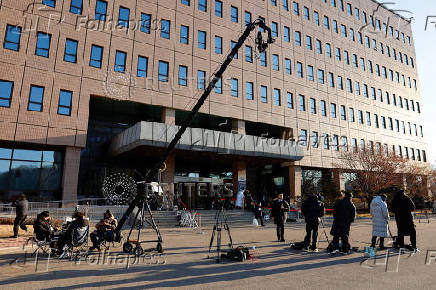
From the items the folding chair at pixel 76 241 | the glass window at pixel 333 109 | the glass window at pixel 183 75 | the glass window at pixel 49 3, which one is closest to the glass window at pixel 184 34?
the glass window at pixel 183 75

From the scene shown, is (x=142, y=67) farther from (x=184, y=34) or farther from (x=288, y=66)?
(x=288, y=66)

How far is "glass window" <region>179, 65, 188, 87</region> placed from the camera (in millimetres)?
25469

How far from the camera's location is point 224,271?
7.12m

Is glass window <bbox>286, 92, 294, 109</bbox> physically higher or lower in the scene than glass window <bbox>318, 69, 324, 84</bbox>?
lower

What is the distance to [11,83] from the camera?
1925 cm

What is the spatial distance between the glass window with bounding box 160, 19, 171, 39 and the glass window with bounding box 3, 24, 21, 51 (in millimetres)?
10632

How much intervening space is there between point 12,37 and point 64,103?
17.6 feet

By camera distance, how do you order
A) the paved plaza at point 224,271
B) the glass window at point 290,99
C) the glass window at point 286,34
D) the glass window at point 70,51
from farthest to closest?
the glass window at point 286,34 < the glass window at point 290,99 < the glass window at point 70,51 < the paved plaza at point 224,271

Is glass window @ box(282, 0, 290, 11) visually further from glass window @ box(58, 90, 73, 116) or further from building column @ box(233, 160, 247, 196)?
glass window @ box(58, 90, 73, 116)

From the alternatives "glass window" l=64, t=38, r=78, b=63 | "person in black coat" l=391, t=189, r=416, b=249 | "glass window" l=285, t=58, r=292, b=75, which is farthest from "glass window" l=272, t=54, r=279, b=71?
"person in black coat" l=391, t=189, r=416, b=249

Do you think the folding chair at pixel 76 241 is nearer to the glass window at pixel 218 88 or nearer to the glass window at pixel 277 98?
the glass window at pixel 218 88

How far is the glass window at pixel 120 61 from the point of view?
23.1 metres

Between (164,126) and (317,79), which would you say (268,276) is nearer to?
(164,126)

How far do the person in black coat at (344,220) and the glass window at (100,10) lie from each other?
2261 cm
